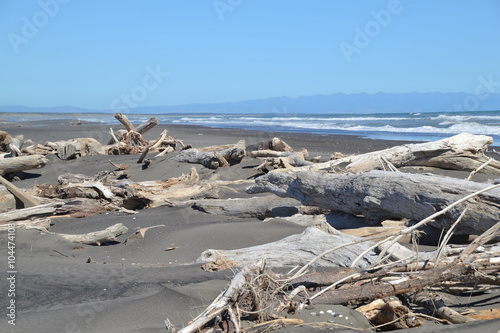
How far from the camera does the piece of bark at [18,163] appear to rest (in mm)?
9195

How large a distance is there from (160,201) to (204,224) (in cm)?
181

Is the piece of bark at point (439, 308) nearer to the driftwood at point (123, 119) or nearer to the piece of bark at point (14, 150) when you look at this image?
the piece of bark at point (14, 150)

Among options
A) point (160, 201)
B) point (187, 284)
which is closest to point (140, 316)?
point (187, 284)

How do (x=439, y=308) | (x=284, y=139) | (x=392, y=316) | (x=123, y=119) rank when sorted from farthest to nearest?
(x=284, y=139) < (x=123, y=119) < (x=439, y=308) < (x=392, y=316)

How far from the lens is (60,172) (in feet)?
34.8

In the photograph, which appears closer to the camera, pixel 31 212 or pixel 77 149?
pixel 31 212

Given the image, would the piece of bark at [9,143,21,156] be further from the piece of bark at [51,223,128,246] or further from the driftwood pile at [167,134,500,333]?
the driftwood pile at [167,134,500,333]

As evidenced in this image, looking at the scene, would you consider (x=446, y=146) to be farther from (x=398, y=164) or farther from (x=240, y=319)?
(x=240, y=319)

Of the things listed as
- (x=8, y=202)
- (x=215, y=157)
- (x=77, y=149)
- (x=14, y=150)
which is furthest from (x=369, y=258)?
(x=77, y=149)

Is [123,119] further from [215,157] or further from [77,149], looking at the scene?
[215,157]

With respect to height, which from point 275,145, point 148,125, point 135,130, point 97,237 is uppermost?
point 148,125

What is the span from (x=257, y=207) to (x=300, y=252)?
8.14 feet

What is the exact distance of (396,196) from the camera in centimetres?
457

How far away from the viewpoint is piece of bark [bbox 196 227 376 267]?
3867mm
